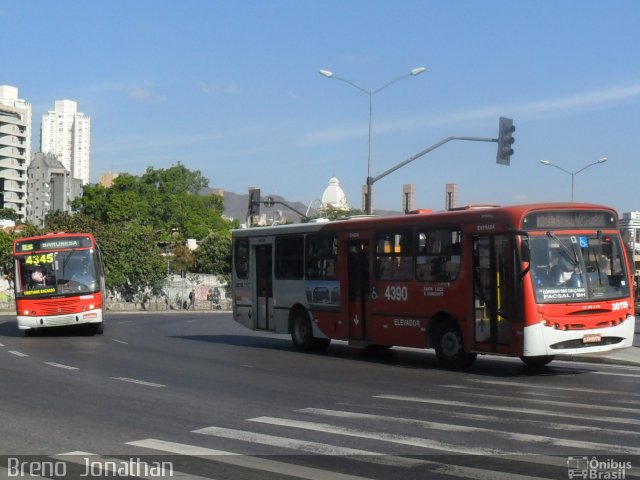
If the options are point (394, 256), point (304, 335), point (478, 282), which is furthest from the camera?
point (304, 335)

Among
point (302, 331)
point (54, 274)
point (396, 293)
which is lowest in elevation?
point (302, 331)

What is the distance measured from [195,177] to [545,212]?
121262 mm

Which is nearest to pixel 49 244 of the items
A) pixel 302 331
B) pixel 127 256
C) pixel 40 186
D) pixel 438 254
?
pixel 302 331

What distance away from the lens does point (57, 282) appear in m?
29.2

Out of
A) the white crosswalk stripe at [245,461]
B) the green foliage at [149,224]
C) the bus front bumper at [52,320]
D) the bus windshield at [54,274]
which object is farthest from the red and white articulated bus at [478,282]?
the green foliage at [149,224]

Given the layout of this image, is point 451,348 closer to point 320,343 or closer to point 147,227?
point 320,343

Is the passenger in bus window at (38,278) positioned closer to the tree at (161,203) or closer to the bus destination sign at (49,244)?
the bus destination sign at (49,244)

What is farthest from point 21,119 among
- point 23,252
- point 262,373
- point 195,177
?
point 262,373

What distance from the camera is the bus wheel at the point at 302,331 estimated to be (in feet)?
74.9

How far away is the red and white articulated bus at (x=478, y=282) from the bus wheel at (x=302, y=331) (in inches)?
17.5

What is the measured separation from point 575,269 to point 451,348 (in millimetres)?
2827

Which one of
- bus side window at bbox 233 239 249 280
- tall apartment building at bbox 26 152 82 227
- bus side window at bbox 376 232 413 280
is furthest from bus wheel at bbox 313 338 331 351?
tall apartment building at bbox 26 152 82 227

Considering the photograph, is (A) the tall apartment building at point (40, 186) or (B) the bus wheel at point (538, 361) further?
(A) the tall apartment building at point (40, 186)

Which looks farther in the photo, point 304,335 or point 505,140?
point 505,140
